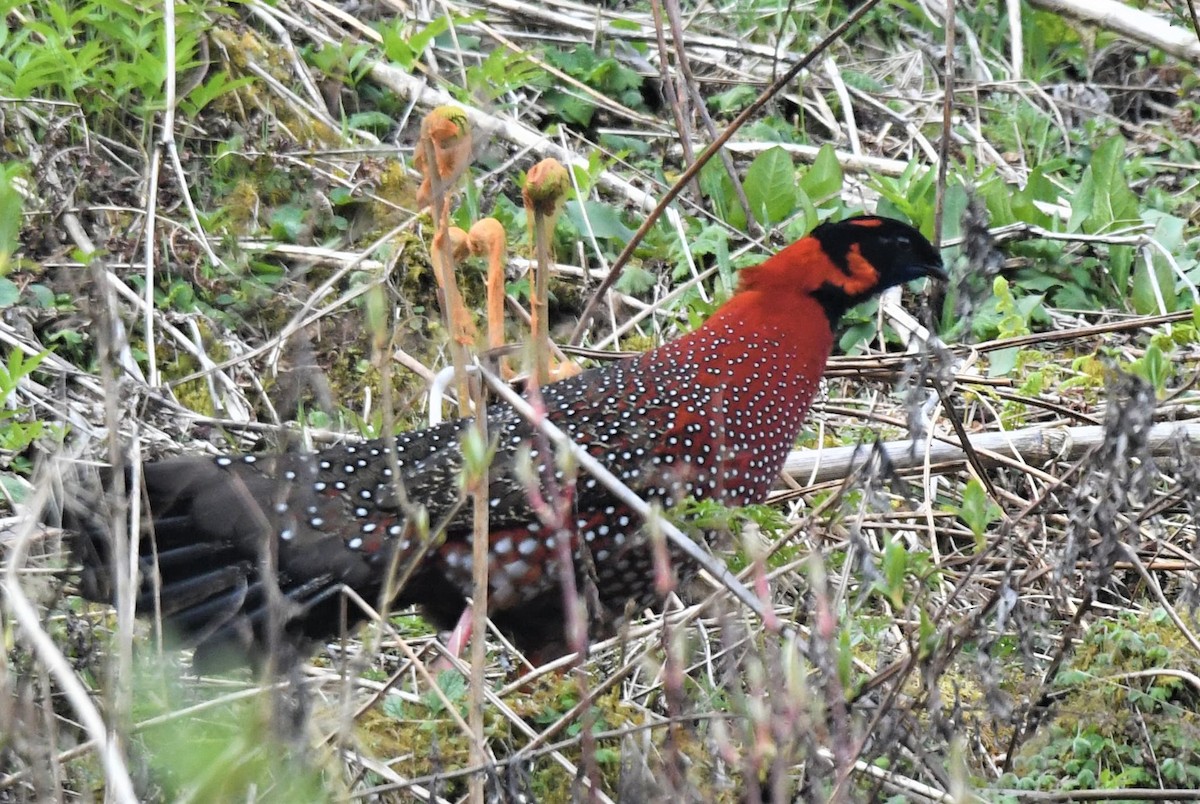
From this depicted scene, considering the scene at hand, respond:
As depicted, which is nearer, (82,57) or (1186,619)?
(1186,619)

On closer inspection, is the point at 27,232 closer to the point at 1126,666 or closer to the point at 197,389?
the point at 197,389

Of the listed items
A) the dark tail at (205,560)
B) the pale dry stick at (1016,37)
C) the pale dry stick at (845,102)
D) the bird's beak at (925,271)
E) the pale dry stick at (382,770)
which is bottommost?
the pale dry stick at (382,770)

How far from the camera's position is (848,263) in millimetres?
3686

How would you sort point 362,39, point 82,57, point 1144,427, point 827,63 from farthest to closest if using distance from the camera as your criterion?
point 827,63
point 362,39
point 82,57
point 1144,427

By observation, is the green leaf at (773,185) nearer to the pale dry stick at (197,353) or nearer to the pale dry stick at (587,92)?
the pale dry stick at (587,92)

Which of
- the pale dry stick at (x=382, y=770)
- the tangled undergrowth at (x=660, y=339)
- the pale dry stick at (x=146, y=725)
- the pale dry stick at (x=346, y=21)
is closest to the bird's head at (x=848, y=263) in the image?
the tangled undergrowth at (x=660, y=339)

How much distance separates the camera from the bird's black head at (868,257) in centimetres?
367

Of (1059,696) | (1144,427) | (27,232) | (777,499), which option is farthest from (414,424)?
(1144,427)

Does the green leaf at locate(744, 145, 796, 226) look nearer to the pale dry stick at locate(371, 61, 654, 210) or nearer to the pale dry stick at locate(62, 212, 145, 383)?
the pale dry stick at locate(371, 61, 654, 210)

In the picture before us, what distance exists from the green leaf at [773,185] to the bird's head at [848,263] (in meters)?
1.27

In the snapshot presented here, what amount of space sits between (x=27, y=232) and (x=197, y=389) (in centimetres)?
74

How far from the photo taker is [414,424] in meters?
4.11

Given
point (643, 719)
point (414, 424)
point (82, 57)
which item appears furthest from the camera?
point (82, 57)

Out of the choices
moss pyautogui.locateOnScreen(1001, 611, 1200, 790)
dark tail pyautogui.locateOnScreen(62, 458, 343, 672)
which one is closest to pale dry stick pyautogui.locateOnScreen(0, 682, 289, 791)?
dark tail pyautogui.locateOnScreen(62, 458, 343, 672)
